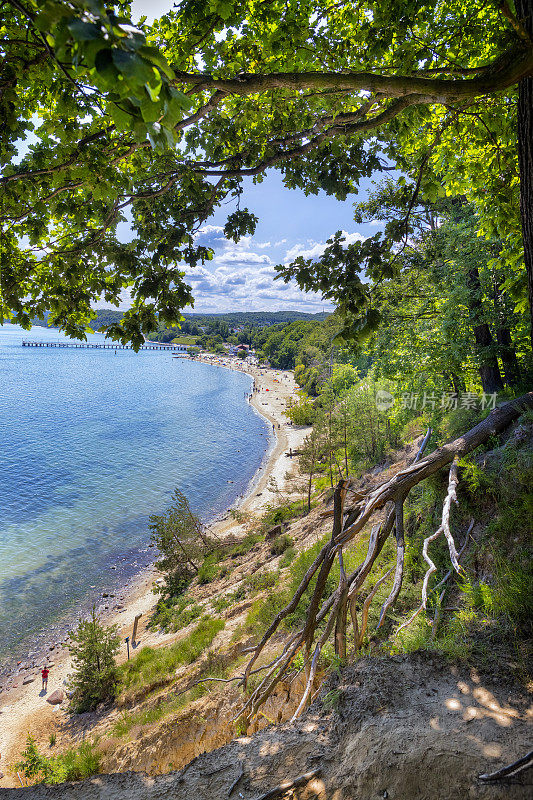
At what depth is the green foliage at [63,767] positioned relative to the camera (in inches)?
331

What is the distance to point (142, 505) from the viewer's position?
3131 cm

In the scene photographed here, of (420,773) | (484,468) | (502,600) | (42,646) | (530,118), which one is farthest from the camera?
(42,646)

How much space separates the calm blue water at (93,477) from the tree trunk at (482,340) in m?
23.0

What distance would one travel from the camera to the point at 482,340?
11.6 meters

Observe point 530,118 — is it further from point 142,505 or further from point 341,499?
point 142,505

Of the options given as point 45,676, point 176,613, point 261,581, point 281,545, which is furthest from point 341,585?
point 45,676

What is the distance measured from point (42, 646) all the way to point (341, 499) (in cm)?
2094

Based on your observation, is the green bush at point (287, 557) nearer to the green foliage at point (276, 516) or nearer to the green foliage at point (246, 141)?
the green foliage at point (276, 516)

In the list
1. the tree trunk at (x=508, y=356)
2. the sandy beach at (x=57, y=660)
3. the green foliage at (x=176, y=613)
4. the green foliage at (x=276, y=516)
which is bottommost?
the sandy beach at (x=57, y=660)

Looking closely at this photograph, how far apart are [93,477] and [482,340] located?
3665cm

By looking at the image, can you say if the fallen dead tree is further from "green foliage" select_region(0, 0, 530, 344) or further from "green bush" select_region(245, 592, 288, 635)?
"green bush" select_region(245, 592, 288, 635)

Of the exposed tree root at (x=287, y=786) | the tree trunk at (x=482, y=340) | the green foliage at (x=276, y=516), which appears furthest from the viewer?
the green foliage at (x=276, y=516)

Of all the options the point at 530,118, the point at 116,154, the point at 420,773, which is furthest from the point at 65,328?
the point at 420,773

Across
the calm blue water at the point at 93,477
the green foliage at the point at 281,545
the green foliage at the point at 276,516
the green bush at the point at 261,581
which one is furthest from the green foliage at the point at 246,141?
the green foliage at the point at 276,516
